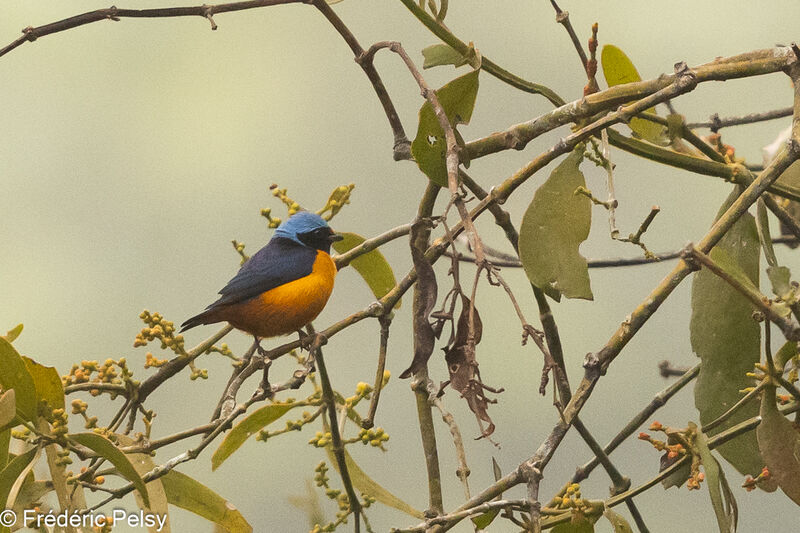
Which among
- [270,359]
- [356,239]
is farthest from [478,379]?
[356,239]

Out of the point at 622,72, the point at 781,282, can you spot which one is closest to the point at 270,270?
the point at 622,72

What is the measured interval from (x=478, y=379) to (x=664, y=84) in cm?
36

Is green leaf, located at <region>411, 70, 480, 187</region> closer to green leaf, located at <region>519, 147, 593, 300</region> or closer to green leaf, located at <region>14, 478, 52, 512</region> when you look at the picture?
green leaf, located at <region>519, 147, 593, 300</region>

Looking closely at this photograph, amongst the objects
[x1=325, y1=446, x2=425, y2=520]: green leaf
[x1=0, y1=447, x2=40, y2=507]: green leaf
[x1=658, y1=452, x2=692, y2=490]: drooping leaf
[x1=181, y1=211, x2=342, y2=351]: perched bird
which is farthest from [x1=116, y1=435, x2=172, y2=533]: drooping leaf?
[x1=658, y1=452, x2=692, y2=490]: drooping leaf

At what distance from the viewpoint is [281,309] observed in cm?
143

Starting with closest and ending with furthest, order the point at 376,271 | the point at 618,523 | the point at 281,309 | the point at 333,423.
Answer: the point at 618,523
the point at 333,423
the point at 376,271
the point at 281,309

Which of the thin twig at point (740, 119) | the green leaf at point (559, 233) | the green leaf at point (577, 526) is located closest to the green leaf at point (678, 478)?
the green leaf at point (577, 526)

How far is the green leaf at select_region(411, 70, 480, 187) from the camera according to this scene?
37.1 inches

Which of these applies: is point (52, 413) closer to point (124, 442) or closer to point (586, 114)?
point (124, 442)

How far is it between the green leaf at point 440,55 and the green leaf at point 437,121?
9cm

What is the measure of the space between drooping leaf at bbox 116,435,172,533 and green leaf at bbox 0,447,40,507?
0.12 metres

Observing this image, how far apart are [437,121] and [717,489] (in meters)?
0.45

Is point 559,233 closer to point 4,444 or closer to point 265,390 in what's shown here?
point 265,390

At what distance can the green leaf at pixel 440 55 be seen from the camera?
42.2 inches
